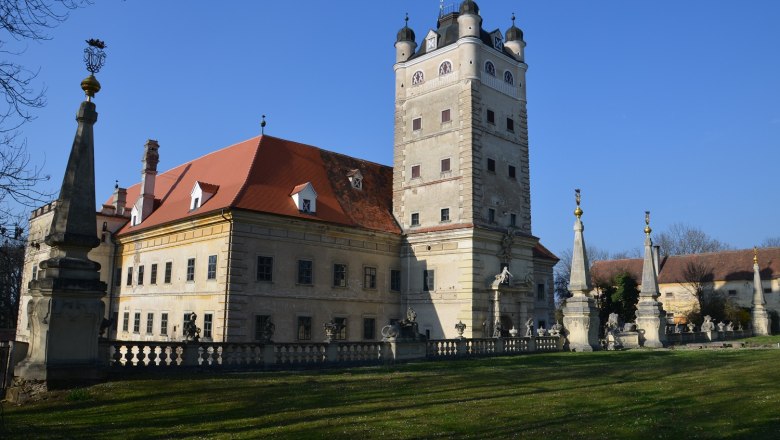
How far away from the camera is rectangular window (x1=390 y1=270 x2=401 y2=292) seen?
118 feet

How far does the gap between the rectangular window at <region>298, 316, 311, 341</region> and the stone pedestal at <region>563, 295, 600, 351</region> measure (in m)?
12.6

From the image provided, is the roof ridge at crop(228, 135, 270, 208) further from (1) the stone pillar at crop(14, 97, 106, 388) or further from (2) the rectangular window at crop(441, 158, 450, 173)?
(1) the stone pillar at crop(14, 97, 106, 388)

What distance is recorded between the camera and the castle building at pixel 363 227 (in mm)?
30375

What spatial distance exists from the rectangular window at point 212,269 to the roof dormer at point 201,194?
3.74 meters

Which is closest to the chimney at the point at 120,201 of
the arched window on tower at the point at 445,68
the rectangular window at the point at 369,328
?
the rectangular window at the point at 369,328

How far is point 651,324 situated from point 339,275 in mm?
16783

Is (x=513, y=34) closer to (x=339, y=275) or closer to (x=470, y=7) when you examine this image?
(x=470, y=7)

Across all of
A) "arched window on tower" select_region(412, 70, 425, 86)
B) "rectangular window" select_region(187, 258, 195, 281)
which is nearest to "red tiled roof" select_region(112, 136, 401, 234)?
"rectangular window" select_region(187, 258, 195, 281)

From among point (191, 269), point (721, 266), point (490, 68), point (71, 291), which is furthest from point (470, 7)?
point (721, 266)

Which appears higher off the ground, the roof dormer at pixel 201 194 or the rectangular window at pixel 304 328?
the roof dormer at pixel 201 194

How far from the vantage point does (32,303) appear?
13734 millimetres

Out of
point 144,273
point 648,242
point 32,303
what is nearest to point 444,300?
point 648,242

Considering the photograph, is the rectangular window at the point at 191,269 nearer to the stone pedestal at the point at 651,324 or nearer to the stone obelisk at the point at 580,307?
the stone obelisk at the point at 580,307

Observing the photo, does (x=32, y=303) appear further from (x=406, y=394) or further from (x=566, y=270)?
(x=566, y=270)
